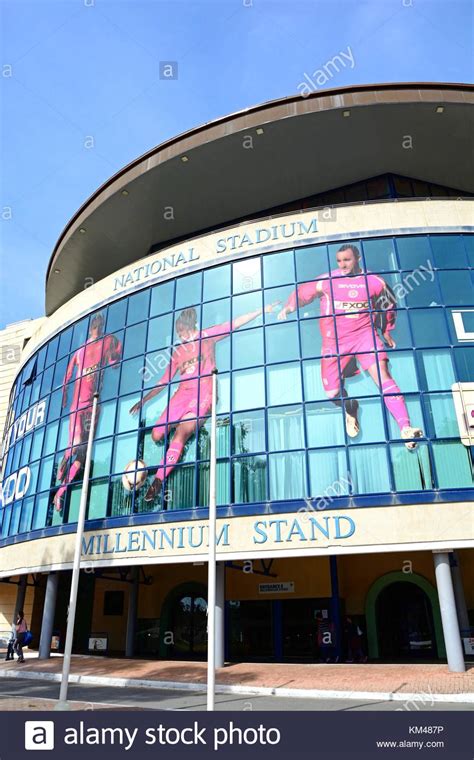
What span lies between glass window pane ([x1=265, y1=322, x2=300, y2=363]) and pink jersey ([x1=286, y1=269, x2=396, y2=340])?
920mm

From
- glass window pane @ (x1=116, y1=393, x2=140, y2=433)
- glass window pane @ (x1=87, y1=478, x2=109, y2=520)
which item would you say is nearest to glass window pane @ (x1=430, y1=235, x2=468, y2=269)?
glass window pane @ (x1=116, y1=393, x2=140, y2=433)

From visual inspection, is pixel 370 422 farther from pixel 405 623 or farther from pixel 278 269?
pixel 405 623

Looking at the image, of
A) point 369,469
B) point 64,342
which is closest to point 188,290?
point 64,342

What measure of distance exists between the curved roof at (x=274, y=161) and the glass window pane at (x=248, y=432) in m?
12.6

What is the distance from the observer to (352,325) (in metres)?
21.1

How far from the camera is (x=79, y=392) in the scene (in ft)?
86.3

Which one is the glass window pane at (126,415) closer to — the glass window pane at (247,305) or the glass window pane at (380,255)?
the glass window pane at (247,305)

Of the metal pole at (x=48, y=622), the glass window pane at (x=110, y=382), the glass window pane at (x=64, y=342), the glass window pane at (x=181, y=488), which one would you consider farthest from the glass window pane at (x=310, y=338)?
the metal pole at (x=48, y=622)

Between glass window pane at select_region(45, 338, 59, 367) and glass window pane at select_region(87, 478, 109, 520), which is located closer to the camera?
glass window pane at select_region(87, 478, 109, 520)

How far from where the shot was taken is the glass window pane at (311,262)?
73.9ft

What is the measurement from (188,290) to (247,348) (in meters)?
4.44

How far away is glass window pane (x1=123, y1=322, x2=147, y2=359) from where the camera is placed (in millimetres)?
24789

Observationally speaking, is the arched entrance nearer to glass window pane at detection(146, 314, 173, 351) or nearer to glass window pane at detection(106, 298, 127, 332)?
glass window pane at detection(146, 314, 173, 351)
